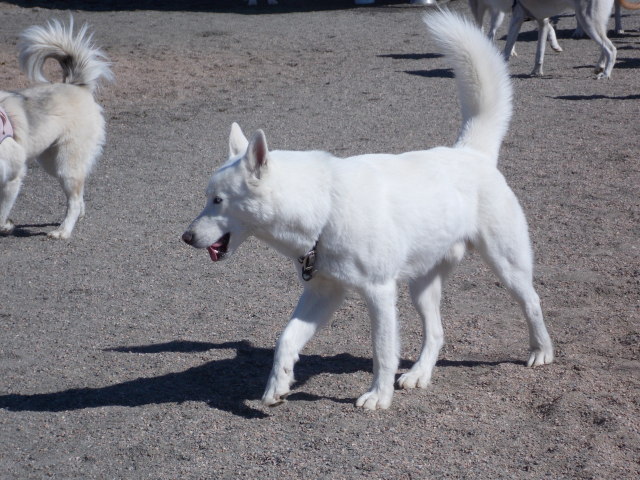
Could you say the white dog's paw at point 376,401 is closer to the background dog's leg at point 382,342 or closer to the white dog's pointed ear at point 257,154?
the background dog's leg at point 382,342

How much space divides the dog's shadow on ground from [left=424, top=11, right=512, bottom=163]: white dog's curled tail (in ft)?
3.78

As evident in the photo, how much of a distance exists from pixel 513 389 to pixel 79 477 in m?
1.98

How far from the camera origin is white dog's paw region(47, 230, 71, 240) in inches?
269

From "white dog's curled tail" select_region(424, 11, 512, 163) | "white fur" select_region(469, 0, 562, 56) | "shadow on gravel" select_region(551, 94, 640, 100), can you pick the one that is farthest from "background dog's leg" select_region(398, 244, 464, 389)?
"white fur" select_region(469, 0, 562, 56)

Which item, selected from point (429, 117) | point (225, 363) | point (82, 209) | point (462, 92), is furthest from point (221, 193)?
point (429, 117)

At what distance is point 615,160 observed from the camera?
833 centimetres

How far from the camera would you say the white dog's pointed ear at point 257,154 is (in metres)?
3.56

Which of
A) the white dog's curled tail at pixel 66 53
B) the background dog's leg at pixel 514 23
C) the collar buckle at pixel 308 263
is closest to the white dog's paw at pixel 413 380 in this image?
the collar buckle at pixel 308 263

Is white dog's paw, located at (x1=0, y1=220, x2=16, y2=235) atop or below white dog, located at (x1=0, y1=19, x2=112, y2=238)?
below

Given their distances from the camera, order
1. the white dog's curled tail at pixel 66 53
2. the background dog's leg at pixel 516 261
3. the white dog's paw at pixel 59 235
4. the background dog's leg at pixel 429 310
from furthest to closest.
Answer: the white dog's curled tail at pixel 66 53 → the white dog's paw at pixel 59 235 → the background dog's leg at pixel 429 310 → the background dog's leg at pixel 516 261

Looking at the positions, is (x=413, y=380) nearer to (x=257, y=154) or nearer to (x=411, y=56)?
(x=257, y=154)

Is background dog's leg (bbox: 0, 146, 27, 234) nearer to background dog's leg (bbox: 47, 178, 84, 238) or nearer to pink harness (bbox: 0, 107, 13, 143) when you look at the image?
pink harness (bbox: 0, 107, 13, 143)

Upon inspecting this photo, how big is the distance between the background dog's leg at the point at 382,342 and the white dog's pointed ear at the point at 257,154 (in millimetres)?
697

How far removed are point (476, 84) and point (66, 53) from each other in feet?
13.3
